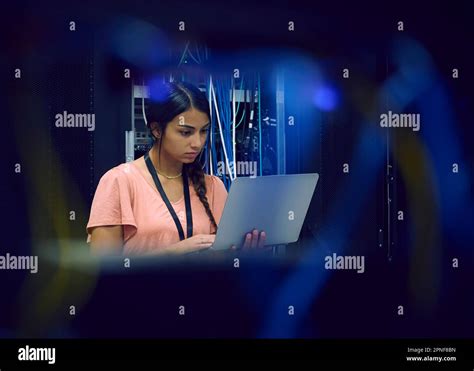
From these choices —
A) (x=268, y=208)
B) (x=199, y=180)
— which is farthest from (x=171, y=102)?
(x=268, y=208)

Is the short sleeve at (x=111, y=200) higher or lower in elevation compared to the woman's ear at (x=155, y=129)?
lower

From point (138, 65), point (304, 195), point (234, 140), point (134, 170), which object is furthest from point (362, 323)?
point (138, 65)

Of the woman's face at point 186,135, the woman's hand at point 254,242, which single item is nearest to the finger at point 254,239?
the woman's hand at point 254,242

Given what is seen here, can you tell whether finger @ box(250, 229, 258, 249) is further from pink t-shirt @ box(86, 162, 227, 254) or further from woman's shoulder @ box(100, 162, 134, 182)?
woman's shoulder @ box(100, 162, 134, 182)

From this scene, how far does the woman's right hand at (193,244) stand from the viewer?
5.99ft

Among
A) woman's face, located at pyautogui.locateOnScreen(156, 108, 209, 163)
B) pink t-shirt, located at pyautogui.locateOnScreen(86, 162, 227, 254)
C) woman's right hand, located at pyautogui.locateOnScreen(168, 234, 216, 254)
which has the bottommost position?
woman's right hand, located at pyautogui.locateOnScreen(168, 234, 216, 254)

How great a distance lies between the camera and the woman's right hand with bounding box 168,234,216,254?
1.83 metres

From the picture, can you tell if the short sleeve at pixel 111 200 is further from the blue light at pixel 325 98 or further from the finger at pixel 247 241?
the blue light at pixel 325 98

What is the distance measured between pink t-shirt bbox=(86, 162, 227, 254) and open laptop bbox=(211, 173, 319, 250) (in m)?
0.04

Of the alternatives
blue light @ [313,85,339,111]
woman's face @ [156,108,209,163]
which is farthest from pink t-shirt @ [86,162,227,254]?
blue light @ [313,85,339,111]

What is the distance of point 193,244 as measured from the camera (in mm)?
1827

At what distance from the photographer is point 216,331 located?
192 centimetres

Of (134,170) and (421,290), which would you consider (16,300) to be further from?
(421,290)

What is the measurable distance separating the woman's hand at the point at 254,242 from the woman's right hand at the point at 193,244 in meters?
0.08
